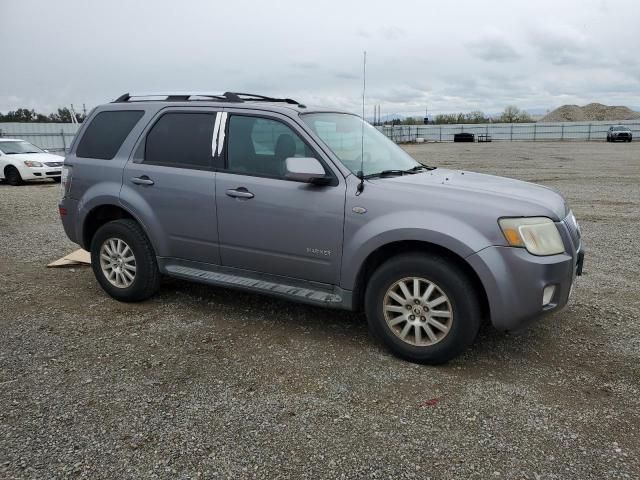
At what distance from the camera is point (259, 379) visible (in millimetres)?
3645

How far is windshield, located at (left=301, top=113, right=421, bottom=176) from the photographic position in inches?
167

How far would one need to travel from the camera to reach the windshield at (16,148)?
16609 mm

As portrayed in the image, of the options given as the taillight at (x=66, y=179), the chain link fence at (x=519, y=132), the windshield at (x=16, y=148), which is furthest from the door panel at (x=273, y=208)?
the chain link fence at (x=519, y=132)

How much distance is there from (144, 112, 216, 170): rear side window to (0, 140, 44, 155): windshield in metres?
14.2

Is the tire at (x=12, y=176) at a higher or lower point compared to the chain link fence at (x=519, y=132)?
lower

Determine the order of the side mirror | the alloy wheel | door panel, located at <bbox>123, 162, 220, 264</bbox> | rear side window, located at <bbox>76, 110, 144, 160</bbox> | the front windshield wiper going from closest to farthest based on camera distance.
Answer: the alloy wheel
the side mirror
the front windshield wiper
door panel, located at <bbox>123, 162, 220, 264</bbox>
rear side window, located at <bbox>76, 110, 144, 160</bbox>

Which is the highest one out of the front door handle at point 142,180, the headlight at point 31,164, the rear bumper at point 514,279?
the front door handle at point 142,180

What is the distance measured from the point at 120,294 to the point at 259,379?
84.4 inches

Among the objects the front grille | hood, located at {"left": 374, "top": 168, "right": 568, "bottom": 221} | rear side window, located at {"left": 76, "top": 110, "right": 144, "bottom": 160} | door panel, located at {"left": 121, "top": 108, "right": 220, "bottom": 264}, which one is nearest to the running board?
door panel, located at {"left": 121, "top": 108, "right": 220, "bottom": 264}

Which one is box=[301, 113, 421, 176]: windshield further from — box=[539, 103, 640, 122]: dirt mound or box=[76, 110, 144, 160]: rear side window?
box=[539, 103, 640, 122]: dirt mound

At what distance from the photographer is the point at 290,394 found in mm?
3453

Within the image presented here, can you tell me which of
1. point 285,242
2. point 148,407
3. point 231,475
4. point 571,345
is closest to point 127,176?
point 285,242

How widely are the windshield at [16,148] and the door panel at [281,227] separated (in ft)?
49.5

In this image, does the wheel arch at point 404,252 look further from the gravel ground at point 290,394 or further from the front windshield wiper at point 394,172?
the front windshield wiper at point 394,172
